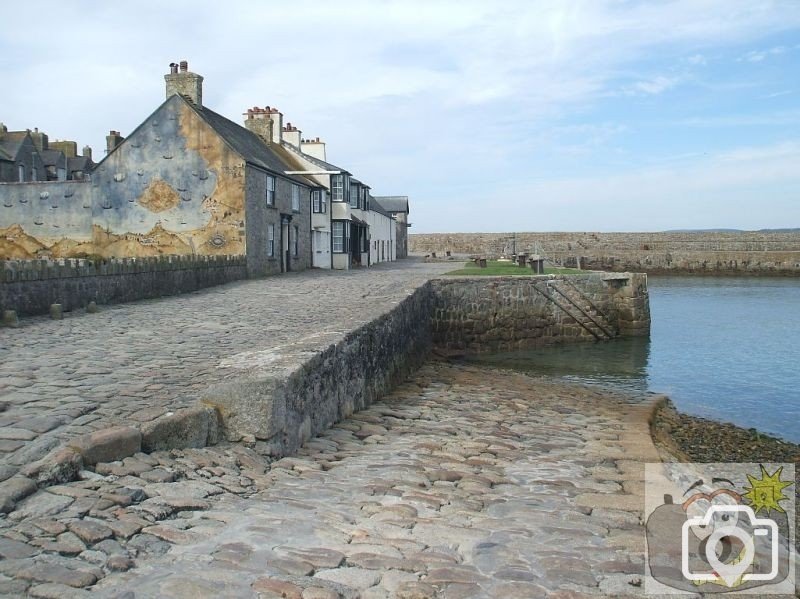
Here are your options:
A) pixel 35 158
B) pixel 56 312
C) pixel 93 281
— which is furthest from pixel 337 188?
pixel 56 312

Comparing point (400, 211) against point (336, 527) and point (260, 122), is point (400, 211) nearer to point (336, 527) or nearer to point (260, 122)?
point (260, 122)

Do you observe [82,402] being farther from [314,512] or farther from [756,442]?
[756,442]

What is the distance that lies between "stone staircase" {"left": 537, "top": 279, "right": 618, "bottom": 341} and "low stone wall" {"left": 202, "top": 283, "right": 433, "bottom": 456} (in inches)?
556

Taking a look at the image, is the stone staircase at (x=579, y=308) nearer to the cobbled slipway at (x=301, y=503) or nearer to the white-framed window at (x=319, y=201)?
the white-framed window at (x=319, y=201)

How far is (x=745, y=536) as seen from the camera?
4.37 meters

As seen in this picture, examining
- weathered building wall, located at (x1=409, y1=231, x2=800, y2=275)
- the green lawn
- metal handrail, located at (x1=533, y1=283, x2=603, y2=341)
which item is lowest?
metal handrail, located at (x1=533, y1=283, x2=603, y2=341)

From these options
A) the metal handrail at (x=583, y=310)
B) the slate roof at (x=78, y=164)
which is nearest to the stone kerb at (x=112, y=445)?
the metal handrail at (x=583, y=310)

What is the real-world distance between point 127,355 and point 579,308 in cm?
1917

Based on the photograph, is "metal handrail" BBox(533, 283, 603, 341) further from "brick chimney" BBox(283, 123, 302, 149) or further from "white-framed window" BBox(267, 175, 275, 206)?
"brick chimney" BBox(283, 123, 302, 149)

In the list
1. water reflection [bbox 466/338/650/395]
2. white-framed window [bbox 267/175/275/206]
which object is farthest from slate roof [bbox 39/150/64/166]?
water reflection [bbox 466/338/650/395]

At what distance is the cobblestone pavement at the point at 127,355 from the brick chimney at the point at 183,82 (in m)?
12.3

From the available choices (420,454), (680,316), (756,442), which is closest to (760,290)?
(680,316)

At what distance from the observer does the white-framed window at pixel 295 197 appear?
31.0 m

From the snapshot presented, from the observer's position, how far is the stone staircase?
24.2 m
